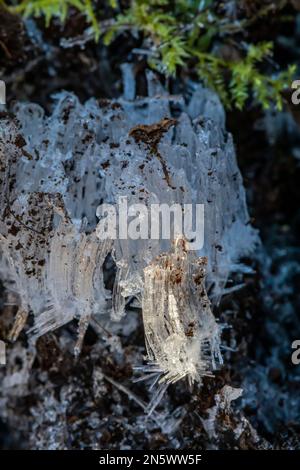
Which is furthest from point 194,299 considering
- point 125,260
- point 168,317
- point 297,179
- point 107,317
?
point 297,179

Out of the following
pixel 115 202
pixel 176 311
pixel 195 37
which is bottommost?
pixel 176 311

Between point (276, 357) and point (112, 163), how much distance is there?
31.1 inches

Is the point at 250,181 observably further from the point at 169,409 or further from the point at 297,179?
the point at 169,409

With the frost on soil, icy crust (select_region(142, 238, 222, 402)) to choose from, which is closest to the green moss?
the frost on soil

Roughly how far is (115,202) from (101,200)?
0.34ft

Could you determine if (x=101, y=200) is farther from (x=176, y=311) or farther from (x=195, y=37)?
(x=195, y=37)

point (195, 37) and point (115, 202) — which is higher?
point (195, 37)

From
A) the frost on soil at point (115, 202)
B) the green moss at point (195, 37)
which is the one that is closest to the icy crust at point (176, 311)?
the frost on soil at point (115, 202)

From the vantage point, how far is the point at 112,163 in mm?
1481

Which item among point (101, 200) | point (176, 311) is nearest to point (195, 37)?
point (101, 200)

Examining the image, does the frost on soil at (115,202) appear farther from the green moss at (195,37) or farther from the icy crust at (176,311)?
the green moss at (195,37)

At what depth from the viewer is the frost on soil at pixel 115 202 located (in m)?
1.44

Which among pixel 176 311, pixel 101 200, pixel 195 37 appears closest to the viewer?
pixel 176 311

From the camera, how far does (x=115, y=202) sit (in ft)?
4.76
